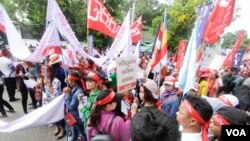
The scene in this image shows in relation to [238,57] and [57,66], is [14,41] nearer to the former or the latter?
[57,66]

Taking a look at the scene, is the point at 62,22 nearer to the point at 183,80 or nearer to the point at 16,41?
the point at 16,41

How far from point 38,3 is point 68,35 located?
65.0ft

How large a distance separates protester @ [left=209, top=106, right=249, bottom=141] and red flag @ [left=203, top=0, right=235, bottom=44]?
2.85m

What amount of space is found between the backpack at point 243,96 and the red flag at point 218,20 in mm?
1177

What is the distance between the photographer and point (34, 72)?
343 inches

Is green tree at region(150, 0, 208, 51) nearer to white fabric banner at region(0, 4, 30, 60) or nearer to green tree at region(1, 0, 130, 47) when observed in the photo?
green tree at region(1, 0, 130, 47)

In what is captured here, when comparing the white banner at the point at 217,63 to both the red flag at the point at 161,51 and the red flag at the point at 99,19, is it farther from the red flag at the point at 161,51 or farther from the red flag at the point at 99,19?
the red flag at the point at 99,19

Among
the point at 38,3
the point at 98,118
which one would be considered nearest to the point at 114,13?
the point at 38,3

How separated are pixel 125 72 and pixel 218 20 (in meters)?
2.21

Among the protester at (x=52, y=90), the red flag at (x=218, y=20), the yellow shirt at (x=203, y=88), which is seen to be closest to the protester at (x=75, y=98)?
the protester at (x=52, y=90)

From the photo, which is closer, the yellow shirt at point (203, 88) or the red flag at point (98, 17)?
the red flag at point (98, 17)

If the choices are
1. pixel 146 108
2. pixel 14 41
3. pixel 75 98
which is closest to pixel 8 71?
pixel 14 41

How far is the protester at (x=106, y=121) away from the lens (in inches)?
117

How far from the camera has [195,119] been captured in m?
2.69
